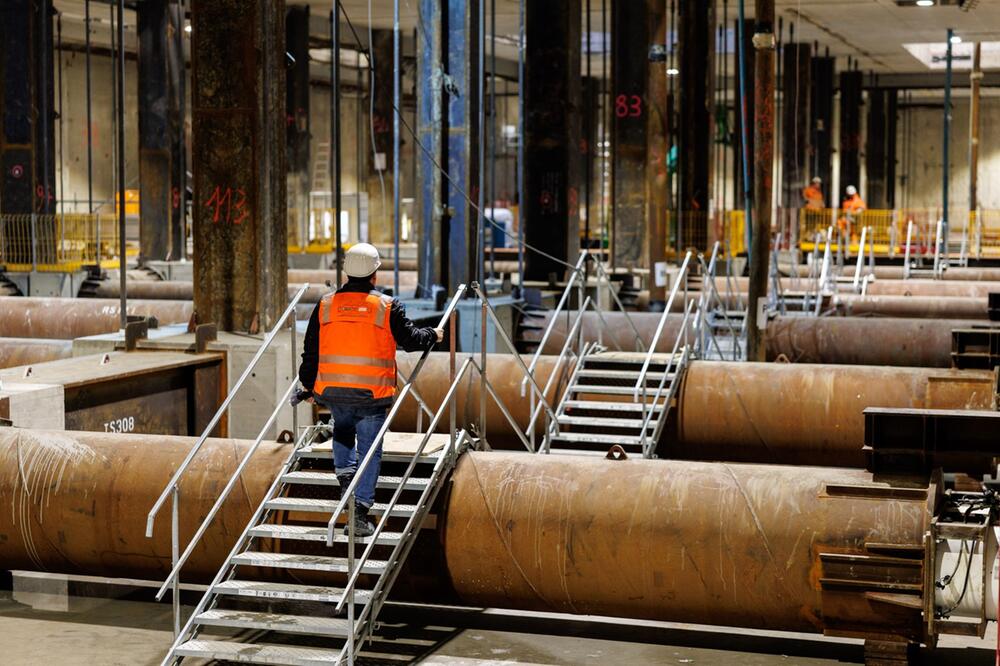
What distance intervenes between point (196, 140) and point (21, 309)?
22.4ft

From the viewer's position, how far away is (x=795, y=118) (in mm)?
36406

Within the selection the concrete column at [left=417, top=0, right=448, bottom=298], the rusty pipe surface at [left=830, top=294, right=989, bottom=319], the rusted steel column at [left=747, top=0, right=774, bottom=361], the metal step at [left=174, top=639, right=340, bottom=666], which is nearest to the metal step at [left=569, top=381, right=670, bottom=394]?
the rusted steel column at [left=747, top=0, right=774, bottom=361]

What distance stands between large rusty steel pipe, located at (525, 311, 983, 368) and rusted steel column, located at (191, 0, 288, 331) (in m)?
5.16

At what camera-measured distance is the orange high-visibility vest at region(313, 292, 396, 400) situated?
8.26m

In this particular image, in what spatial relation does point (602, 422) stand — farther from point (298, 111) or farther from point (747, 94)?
point (298, 111)

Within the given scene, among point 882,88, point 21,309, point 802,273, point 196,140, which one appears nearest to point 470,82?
point 196,140

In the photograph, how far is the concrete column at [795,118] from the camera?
37.0 m

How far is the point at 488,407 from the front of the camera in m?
14.0

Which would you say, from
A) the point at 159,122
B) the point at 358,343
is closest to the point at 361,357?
the point at 358,343

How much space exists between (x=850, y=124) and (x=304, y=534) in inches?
1560

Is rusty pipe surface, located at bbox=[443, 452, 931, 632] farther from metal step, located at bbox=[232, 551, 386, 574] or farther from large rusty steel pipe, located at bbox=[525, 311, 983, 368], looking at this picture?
large rusty steel pipe, located at bbox=[525, 311, 983, 368]

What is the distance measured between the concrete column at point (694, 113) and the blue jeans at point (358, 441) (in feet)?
69.1

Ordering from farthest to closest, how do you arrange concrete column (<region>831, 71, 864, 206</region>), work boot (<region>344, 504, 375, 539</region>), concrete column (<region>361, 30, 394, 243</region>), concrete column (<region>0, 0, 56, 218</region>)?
concrete column (<region>831, 71, 864, 206</region>), concrete column (<region>361, 30, 394, 243</region>), concrete column (<region>0, 0, 56, 218</region>), work boot (<region>344, 504, 375, 539</region>)

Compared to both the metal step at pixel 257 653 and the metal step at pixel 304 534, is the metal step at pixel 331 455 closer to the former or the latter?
the metal step at pixel 304 534
